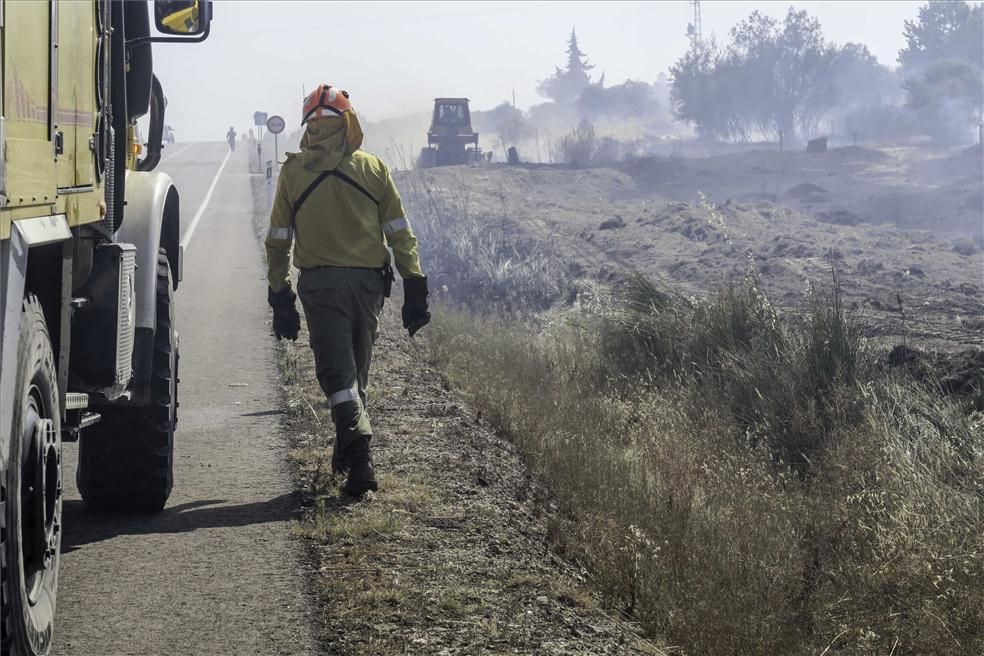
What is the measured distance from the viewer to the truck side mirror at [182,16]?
5.63 meters

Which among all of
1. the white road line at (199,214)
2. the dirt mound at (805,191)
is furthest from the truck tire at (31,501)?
the dirt mound at (805,191)

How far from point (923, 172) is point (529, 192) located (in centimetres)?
2020

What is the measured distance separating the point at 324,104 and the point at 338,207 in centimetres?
53

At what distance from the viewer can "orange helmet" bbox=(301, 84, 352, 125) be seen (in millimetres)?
6305

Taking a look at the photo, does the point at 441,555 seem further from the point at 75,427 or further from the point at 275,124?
the point at 275,124

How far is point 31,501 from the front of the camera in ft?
12.0

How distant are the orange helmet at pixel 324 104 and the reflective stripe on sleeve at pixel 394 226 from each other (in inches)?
24.3

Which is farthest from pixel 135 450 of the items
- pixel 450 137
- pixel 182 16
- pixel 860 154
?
pixel 860 154

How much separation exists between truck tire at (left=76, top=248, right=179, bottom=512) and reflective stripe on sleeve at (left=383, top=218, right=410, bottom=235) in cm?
124

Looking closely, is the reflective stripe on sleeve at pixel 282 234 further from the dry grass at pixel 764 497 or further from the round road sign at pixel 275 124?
the round road sign at pixel 275 124

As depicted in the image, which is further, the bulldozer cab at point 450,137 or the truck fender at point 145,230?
the bulldozer cab at point 450,137

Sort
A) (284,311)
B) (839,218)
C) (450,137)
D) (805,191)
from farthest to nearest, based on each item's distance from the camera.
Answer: (450,137) → (805,191) → (839,218) → (284,311)

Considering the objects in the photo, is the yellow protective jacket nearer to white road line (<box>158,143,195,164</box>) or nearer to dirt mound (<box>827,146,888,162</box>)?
dirt mound (<box>827,146,888,162</box>)

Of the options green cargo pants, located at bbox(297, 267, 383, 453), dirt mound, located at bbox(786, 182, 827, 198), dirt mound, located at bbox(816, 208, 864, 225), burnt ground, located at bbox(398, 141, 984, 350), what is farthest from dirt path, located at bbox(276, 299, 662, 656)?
dirt mound, located at bbox(786, 182, 827, 198)
